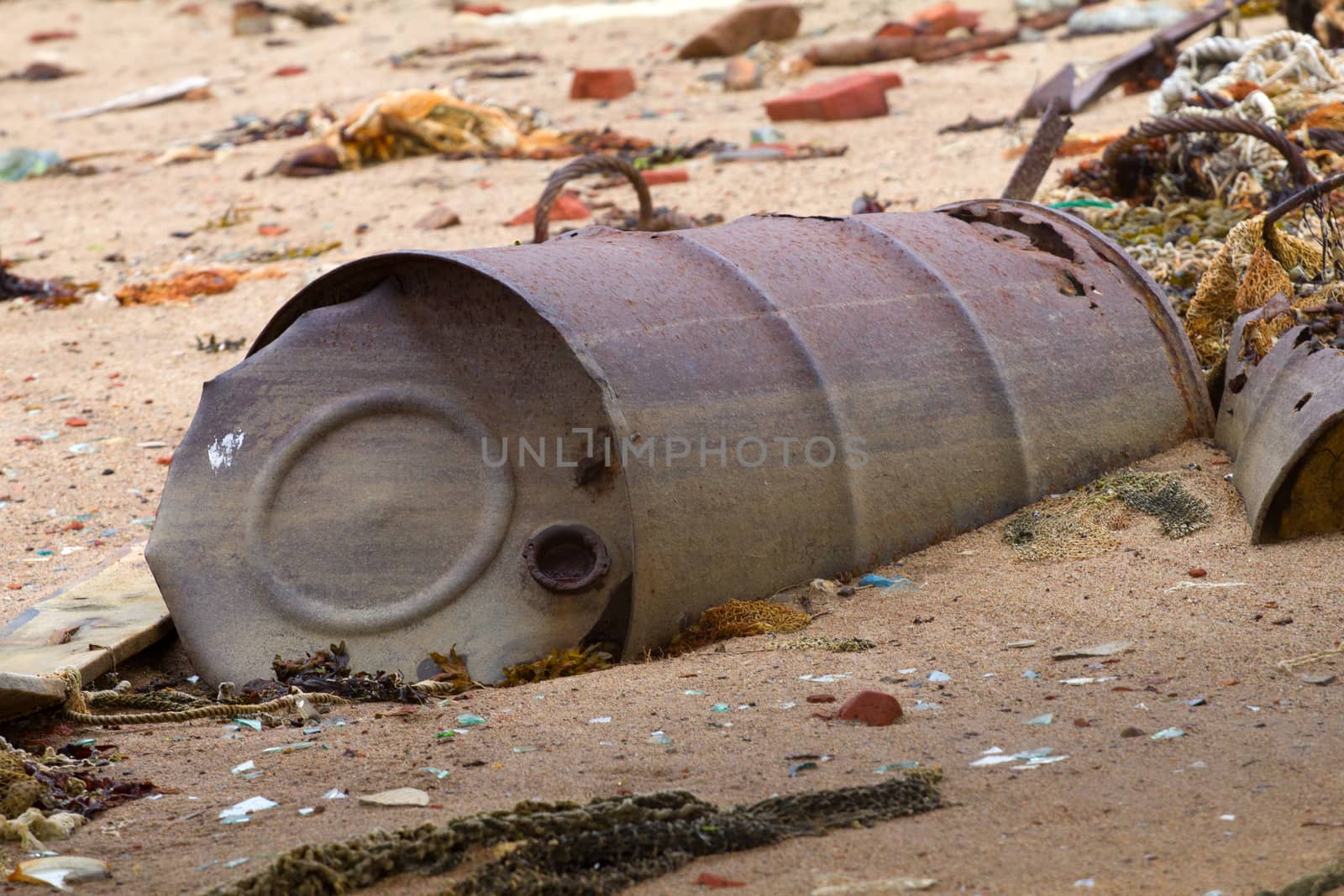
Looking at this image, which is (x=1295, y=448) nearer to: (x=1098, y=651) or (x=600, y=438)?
(x=1098, y=651)

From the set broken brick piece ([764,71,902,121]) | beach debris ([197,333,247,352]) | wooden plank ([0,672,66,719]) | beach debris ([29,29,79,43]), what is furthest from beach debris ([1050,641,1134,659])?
beach debris ([29,29,79,43])

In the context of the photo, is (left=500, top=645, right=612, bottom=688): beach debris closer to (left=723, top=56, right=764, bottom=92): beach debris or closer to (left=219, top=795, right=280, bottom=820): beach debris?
(left=219, top=795, right=280, bottom=820): beach debris

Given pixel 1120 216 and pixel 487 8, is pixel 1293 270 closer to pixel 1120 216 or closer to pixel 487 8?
pixel 1120 216

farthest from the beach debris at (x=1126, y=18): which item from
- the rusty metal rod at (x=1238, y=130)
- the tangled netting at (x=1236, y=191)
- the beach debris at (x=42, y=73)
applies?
the beach debris at (x=42, y=73)

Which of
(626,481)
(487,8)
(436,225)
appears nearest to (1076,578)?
(626,481)

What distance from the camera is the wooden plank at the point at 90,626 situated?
2908 mm

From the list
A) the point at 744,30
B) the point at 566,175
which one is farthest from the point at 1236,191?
the point at 744,30

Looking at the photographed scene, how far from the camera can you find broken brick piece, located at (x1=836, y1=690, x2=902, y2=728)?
7.49ft

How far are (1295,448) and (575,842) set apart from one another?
1.70m

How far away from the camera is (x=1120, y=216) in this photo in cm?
509

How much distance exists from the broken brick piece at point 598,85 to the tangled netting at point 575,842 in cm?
869

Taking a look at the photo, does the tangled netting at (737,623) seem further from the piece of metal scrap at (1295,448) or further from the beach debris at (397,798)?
the piece of metal scrap at (1295,448)

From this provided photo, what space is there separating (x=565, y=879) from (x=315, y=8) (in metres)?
15.2

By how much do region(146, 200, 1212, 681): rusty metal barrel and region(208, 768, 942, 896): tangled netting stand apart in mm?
813
